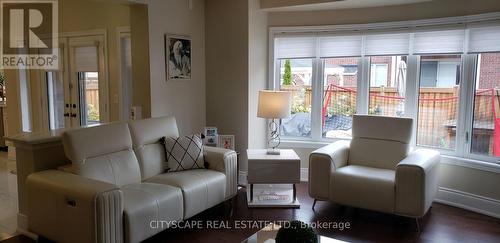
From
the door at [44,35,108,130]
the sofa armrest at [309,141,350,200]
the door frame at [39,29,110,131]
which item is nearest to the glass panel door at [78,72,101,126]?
the door at [44,35,108,130]

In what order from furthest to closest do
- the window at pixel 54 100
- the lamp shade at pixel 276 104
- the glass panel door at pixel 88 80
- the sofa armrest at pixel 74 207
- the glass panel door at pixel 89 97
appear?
the window at pixel 54 100, the glass panel door at pixel 89 97, the glass panel door at pixel 88 80, the lamp shade at pixel 276 104, the sofa armrest at pixel 74 207

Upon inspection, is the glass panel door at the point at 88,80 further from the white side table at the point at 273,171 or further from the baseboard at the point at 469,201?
the baseboard at the point at 469,201

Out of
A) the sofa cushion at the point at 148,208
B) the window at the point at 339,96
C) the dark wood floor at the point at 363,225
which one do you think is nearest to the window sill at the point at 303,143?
the window at the point at 339,96

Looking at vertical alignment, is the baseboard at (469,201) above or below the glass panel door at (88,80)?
below

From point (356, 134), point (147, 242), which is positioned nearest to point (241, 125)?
point (356, 134)

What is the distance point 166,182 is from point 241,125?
1660mm

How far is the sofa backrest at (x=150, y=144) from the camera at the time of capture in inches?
140

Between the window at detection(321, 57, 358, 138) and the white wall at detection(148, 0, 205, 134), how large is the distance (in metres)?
1.63

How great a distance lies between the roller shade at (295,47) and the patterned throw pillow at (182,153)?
187cm

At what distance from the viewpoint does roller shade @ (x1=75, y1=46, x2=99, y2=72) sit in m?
5.45

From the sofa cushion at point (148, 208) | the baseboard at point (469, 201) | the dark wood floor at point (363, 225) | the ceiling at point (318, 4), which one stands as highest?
the ceiling at point (318, 4)

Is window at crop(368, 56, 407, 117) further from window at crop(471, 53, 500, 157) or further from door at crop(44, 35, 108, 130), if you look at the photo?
door at crop(44, 35, 108, 130)

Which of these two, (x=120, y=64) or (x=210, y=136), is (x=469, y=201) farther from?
(x=120, y=64)

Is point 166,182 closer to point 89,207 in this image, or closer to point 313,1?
point 89,207
